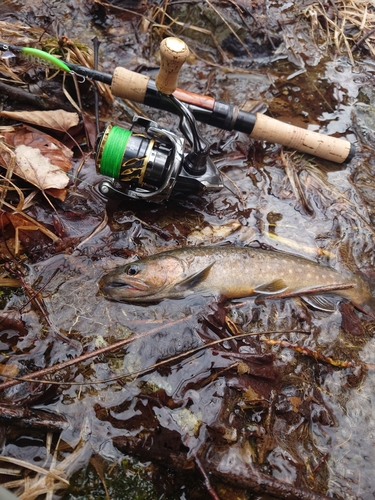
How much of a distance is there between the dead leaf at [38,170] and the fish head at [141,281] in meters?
0.87

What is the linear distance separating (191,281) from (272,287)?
25.8 inches

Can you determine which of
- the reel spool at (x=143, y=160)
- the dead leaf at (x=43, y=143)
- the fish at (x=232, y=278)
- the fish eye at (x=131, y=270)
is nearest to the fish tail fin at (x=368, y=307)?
the fish at (x=232, y=278)

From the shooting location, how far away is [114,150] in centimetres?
287

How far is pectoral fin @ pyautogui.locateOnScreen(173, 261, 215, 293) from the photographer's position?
2936 millimetres

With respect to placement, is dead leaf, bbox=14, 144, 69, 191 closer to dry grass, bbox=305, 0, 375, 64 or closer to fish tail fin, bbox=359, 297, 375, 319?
fish tail fin, bbox=359, 297, 375, 319

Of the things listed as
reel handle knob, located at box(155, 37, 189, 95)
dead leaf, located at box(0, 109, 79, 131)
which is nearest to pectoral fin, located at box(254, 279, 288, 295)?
reel handle knob, located at box(155, 37, 189, 95)

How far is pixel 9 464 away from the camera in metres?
2.06

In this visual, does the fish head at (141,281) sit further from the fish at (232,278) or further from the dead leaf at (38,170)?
the dead leaf at (38,170)

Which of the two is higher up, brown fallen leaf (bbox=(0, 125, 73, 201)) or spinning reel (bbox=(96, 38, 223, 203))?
spinning reel (bbox=(96, 38, 223, 203))

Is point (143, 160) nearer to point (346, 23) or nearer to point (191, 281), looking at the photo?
point (191, 281)

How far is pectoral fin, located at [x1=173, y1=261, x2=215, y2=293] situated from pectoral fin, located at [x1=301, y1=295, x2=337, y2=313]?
84cm

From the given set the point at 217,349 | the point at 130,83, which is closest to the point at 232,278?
the point at 217,349

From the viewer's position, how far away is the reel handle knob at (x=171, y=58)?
2611 millimetres

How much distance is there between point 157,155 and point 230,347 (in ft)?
4.92
